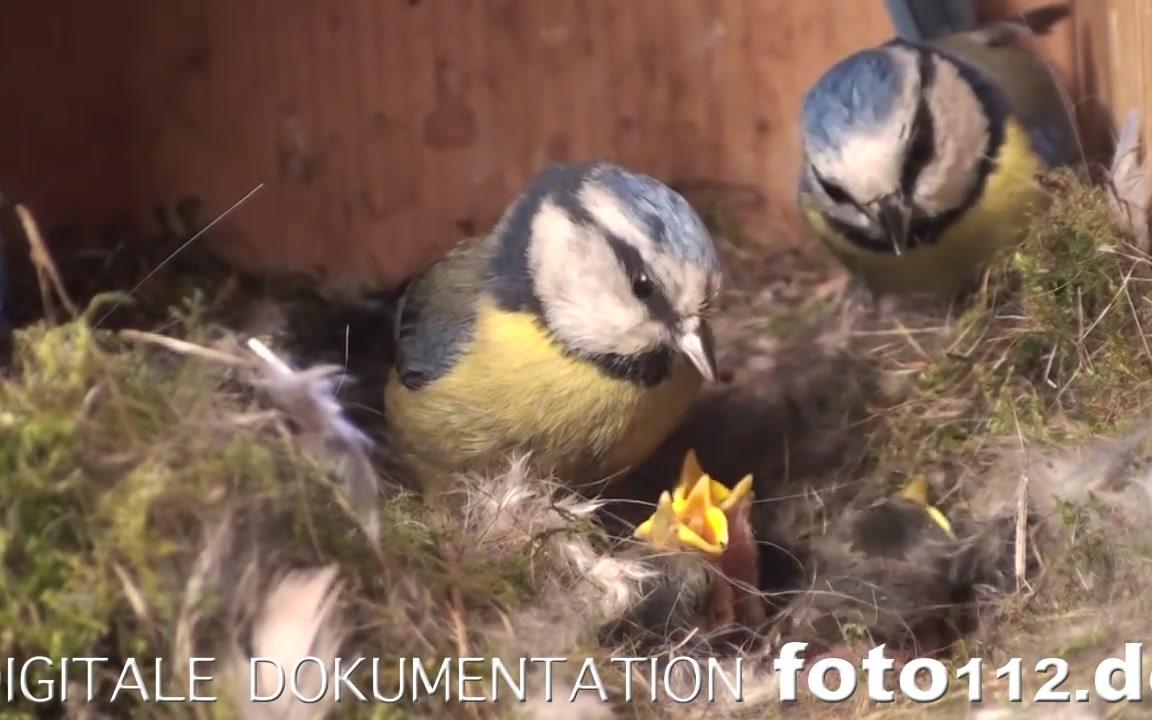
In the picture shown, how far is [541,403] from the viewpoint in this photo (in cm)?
145

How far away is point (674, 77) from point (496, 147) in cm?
28

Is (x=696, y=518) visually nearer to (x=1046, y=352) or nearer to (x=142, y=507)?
(x=1046, y=352)

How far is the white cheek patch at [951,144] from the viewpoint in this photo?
63.9 inches

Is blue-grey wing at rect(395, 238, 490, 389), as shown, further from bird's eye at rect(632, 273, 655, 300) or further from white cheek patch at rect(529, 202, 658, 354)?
bird's eye at rect(632, 273, 655, 300)

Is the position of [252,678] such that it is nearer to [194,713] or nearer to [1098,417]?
[194,713]

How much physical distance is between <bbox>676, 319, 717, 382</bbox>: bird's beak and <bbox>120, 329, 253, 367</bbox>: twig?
507mm

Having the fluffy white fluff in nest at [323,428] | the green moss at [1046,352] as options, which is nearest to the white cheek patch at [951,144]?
the green moss at [1046,352]

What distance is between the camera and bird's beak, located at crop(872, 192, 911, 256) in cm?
160

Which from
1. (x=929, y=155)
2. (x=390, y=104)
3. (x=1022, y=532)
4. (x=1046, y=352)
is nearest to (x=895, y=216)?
(x=929, y=155)

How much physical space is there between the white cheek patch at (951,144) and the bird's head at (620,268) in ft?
1.27

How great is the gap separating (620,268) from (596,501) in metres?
0.25

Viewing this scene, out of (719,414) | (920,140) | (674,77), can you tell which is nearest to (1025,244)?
(920,140)

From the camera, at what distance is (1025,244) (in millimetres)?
1538

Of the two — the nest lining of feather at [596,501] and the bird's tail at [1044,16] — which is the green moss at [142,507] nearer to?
the nest lining of feather at [596,501]
